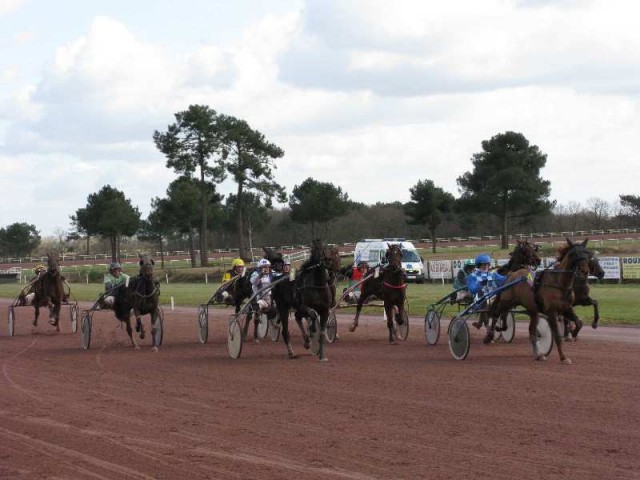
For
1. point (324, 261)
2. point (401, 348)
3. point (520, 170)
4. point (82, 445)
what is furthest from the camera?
point (520, 170)

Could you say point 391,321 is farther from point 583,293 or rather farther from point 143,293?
point 143,293

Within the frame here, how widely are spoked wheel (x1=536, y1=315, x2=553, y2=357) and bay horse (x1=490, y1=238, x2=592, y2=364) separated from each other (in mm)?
66

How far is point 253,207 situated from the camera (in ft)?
212

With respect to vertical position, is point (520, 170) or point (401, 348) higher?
point (520, 170)

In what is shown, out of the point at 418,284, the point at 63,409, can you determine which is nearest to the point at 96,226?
the point at 418,284

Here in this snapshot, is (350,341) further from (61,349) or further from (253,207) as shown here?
(253,207)

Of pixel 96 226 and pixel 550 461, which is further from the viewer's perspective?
pixel 96 226

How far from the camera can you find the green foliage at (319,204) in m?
69.3

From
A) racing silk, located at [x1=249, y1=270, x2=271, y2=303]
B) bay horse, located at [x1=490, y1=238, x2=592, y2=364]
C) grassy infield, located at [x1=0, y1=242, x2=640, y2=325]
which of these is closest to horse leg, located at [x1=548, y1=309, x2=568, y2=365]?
bay horse, located at [x1=490, y1=238, x2=592, y2=364]

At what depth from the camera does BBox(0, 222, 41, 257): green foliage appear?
292ft

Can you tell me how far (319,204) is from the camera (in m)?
69.4

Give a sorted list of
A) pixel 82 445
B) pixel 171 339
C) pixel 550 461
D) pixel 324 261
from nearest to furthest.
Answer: pixel 550 461 < pixel 82 445 < pixel 324 261 < pixel 171 339

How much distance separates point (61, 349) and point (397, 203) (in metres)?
84.5

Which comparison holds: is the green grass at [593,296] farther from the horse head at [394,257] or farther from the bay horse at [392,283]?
the horse head at [394,257]
